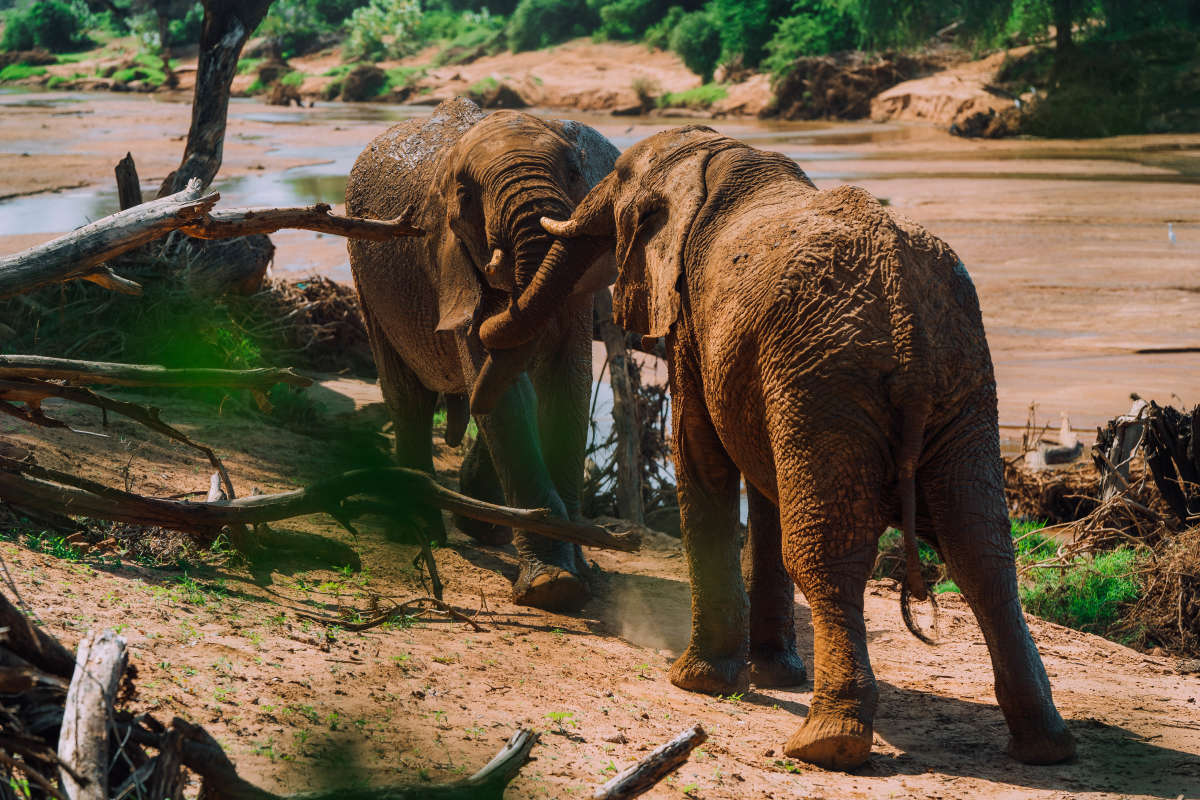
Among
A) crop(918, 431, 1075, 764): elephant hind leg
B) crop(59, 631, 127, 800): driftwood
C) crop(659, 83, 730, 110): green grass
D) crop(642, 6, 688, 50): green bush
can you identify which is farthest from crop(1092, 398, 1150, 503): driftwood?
crop(642, 6, 688, 50): green bush

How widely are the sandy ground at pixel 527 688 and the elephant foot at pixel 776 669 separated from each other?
0.07 m

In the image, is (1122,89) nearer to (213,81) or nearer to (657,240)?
(213,81)

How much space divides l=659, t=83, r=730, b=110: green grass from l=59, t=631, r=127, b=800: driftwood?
3745cm

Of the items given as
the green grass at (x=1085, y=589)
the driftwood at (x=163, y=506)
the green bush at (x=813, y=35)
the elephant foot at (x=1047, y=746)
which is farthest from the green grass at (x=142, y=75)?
the elephant foot at (x=1047, y=746)

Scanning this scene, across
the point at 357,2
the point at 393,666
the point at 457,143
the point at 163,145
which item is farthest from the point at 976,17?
the point at 357,2

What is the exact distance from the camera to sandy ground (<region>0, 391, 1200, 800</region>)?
3.84 m

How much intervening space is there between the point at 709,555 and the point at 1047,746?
5.03ft

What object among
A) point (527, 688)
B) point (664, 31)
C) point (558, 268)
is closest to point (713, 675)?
point (527, 688)

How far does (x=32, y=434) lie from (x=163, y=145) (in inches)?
934

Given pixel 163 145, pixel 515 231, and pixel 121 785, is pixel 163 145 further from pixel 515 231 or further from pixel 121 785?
pixel 121 785

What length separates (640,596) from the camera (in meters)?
6.84

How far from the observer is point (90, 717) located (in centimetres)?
267

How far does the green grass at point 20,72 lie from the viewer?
57.7 metres

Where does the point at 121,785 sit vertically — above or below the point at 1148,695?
above
